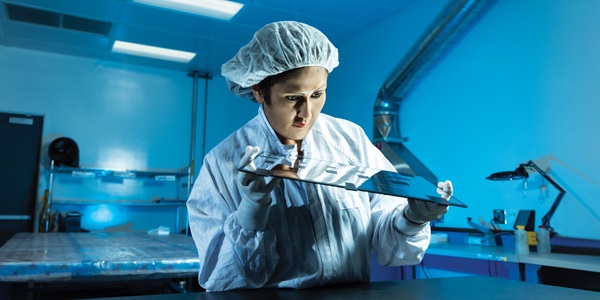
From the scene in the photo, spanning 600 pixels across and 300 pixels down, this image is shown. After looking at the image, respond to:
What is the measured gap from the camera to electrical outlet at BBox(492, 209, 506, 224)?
3212mm

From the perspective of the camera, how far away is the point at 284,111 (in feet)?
4.04

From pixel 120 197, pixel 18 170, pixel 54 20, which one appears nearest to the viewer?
pixel 54 20

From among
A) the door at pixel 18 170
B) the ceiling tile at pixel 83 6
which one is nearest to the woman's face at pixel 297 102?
the ceiling tile at pixel 83 6

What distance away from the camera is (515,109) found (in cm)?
321

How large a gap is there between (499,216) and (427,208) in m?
2.44

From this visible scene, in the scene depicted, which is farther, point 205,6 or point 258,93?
point 205,6

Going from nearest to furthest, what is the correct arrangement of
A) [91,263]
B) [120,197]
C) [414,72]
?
[91,263] → [414,72] → [120,197]

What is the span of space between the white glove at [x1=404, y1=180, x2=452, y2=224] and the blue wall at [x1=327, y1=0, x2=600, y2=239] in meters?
2.12

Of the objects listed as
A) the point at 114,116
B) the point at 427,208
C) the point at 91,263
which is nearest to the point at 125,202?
the point at 114,116

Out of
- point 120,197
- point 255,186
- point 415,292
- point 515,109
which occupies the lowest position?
point 415,292

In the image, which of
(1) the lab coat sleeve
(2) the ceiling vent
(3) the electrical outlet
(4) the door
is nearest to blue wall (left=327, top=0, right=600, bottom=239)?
(3) the electrical outlet

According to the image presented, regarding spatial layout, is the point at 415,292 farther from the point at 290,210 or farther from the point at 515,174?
the point at 515,174

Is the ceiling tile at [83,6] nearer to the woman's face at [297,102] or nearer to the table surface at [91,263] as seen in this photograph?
the table surface at [91,263]

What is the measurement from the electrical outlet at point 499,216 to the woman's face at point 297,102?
7.91 ft
